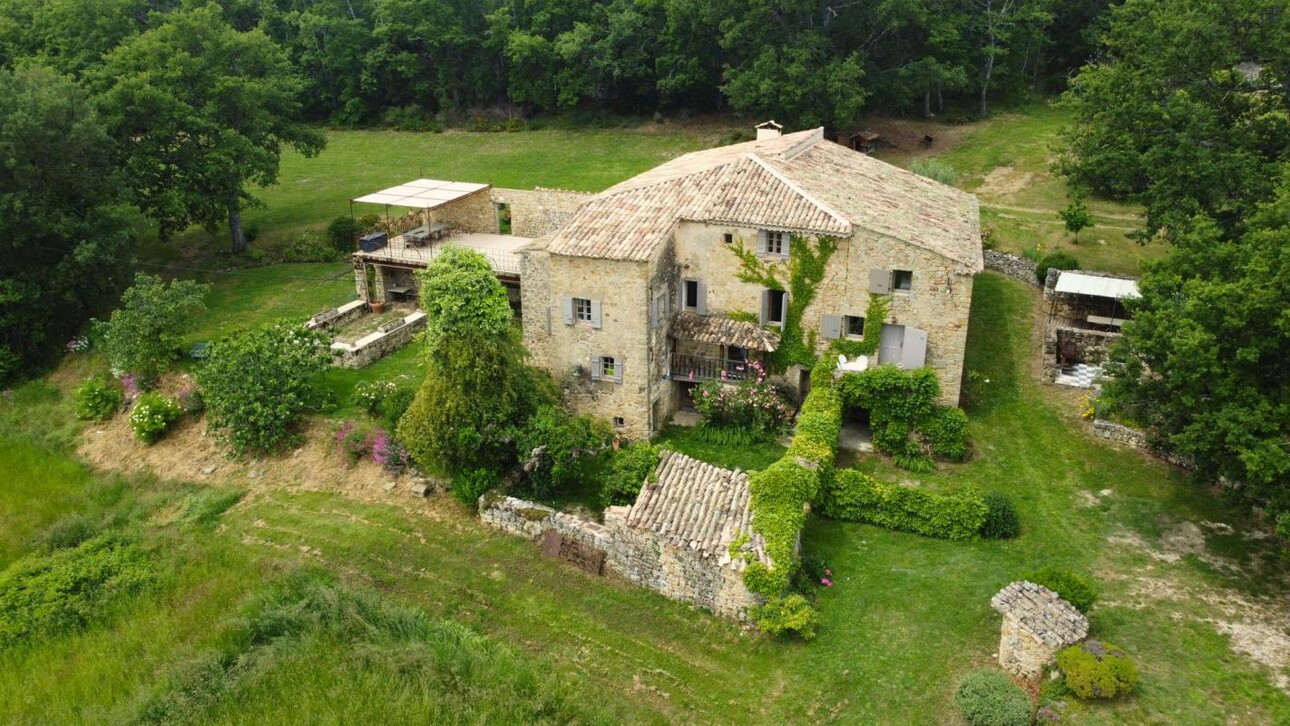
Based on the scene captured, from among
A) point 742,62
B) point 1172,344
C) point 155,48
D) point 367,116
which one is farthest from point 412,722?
point 367,116

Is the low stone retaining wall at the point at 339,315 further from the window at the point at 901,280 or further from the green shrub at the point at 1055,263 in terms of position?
the green shrub at the point at 1055,263

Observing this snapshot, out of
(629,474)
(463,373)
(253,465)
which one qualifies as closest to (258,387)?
(253,465)

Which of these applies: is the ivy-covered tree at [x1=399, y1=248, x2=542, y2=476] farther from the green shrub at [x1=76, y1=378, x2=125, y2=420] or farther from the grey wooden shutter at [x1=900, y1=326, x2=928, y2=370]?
the green shrub at [x1=76, y1=378, x2=125, y2=420]

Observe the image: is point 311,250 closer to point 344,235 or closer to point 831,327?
point 344,235

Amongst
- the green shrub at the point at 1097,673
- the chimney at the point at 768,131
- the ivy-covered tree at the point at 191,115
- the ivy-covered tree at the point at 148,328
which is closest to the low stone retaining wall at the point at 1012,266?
the chimney at the point at 768,131

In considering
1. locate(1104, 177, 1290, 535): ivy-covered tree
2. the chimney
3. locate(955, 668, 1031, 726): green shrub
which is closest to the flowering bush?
locate(1104, 177, 1290, 535): ivy-covered tree
